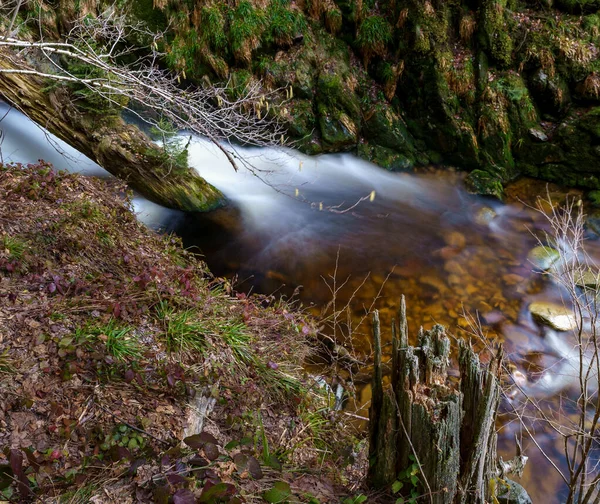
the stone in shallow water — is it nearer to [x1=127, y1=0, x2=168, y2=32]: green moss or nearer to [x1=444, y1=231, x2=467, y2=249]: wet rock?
[x1=444, y1=231, x2=467, y2=249]: wet rock

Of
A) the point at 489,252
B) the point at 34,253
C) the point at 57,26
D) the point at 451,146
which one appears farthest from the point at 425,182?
the point at 57,26

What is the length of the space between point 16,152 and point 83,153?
3.79 ft

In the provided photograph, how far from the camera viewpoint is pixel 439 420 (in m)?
1.97

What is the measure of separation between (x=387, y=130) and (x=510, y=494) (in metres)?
7.74

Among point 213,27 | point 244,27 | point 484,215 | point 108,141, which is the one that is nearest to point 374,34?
point 244,27

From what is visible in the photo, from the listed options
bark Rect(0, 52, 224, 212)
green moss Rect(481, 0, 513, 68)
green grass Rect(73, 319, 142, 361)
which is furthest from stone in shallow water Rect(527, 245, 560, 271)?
green grass Rect(73, 319, 142, 361)

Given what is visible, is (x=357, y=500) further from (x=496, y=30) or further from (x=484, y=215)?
(x=496, y=30)

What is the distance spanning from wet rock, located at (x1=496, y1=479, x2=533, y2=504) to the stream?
1.78 meters

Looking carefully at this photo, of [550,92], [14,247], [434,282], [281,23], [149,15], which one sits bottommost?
[434,282]

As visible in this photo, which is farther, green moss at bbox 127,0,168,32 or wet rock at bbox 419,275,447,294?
green moss at bbox 127,0,168,32

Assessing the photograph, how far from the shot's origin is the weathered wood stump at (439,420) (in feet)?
6.53

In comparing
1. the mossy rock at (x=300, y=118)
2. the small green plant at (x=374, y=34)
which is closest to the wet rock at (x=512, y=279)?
the mossy rock at (x=300, y=118)

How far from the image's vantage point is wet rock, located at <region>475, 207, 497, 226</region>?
7875 millimetres

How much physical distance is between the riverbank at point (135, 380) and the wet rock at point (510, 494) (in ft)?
3.08
